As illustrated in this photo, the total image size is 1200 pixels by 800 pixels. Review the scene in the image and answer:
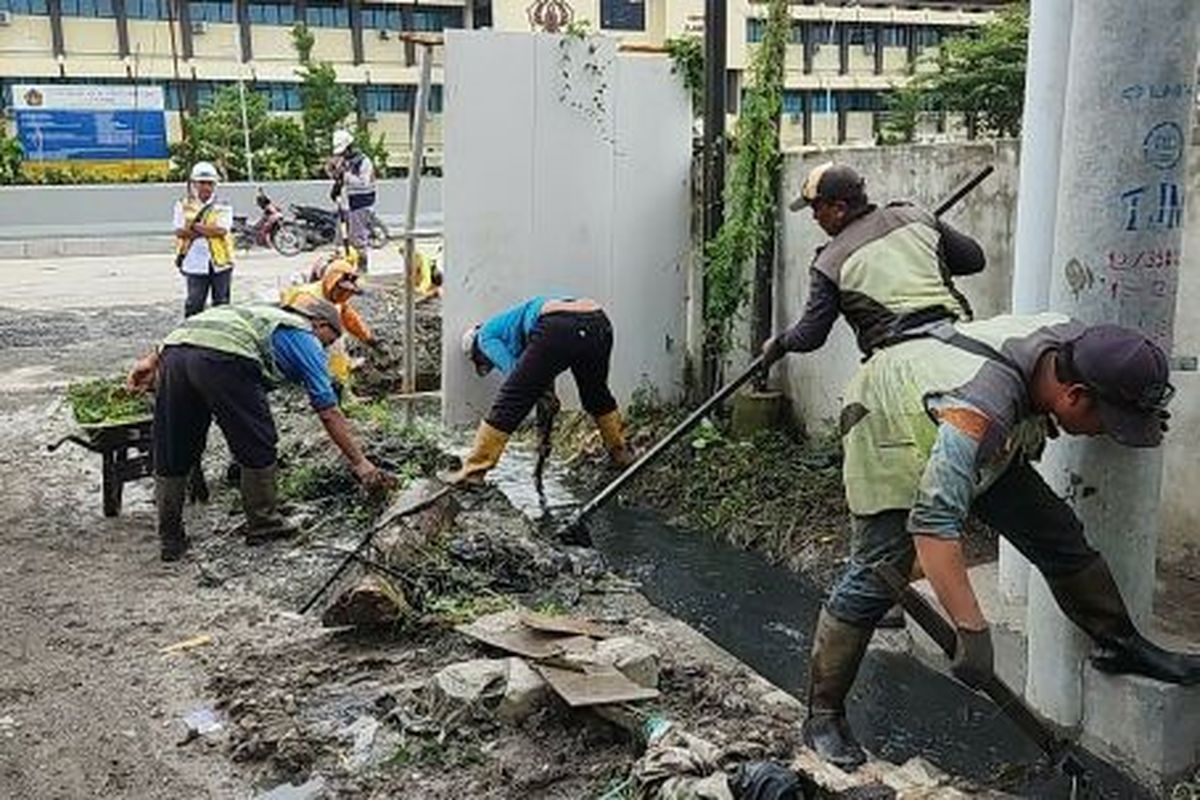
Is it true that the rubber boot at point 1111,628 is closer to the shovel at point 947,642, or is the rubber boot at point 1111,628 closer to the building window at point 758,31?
the shovel at point 947,642

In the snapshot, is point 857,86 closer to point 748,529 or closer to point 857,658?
point 748,529

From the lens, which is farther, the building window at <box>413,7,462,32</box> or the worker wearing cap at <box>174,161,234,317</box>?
the building window at <box>413,7,462,32</box>

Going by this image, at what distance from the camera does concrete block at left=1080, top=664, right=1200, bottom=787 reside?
3615 millimetres

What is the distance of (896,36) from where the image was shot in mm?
39656

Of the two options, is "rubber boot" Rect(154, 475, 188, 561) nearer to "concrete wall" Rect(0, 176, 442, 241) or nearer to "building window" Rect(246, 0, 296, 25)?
"concrete wall" Rect(0, 176, 442, 241)

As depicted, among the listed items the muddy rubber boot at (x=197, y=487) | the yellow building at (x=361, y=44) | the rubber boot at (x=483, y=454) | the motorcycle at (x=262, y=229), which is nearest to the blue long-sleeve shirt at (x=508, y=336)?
the rubber boot at (x=483, y=454)

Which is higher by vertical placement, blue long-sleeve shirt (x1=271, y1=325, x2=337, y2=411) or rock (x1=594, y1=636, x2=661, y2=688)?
blue long-sleeve shirt (x1=271, y1=325, x2=337, y2=411)

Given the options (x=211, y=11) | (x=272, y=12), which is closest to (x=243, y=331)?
(x=211, y=11)

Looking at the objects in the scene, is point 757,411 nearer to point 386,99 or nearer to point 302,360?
point 302,360

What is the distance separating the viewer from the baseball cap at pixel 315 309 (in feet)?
19.8

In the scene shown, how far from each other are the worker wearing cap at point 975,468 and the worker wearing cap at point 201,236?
787 cm

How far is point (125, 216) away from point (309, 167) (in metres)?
5.64

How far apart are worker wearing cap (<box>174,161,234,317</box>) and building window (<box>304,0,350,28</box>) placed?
27456mm

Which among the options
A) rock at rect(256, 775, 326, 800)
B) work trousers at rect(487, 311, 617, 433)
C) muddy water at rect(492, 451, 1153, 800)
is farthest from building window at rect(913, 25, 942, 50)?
rock at rect(256, 775, 326, 800)
